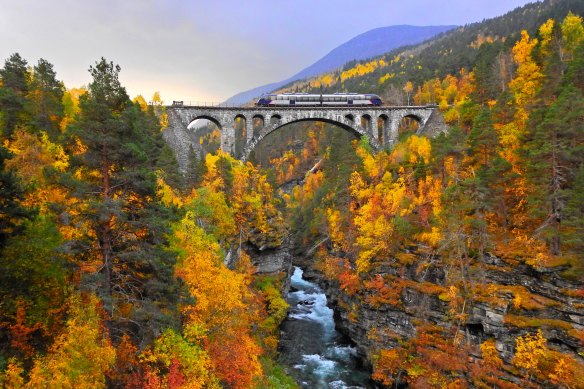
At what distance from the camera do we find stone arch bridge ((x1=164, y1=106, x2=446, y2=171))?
203 feet

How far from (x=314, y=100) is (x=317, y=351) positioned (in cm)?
4588

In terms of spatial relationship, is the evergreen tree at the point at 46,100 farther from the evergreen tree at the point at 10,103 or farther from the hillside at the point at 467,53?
the hillside at the point at 467,53

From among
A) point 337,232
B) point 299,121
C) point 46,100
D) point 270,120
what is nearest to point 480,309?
point 337,232

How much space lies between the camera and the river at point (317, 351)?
109ft

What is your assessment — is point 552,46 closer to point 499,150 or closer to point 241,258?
point 499,150

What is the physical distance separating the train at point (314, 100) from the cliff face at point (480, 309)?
4058 centimetres

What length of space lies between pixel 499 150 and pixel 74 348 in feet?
108

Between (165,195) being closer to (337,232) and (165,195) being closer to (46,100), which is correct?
(46,100)

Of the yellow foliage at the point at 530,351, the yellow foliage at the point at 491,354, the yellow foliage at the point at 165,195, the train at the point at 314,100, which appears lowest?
the yellow foliage at the point at 491,354

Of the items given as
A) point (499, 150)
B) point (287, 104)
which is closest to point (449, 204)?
point (499, 150)

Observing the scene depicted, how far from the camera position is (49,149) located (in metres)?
25.5

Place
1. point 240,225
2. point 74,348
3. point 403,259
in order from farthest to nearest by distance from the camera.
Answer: point 240,225 → point 403,259 → point 74,348

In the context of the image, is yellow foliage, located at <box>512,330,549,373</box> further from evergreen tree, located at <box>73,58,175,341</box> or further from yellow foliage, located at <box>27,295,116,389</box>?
yellow foliage, located at <box>27,295,116,389</box>

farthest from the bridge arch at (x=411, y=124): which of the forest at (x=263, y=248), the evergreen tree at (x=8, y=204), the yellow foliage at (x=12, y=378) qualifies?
the yellow foliage at (x=12, y=378)
